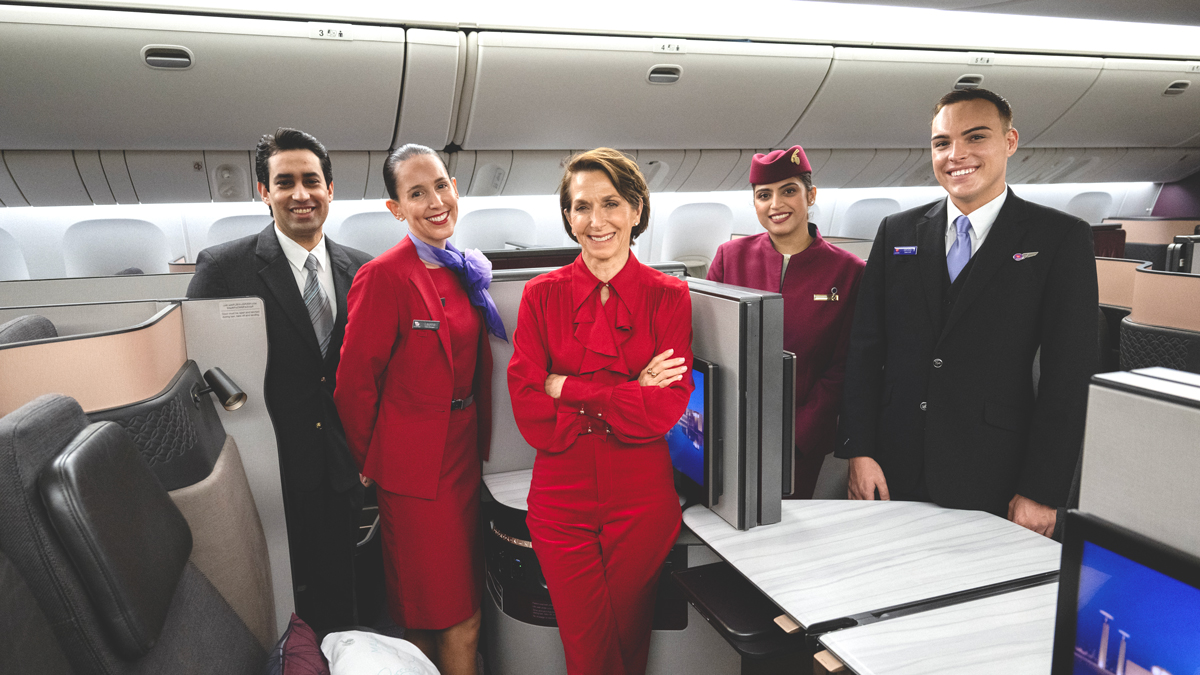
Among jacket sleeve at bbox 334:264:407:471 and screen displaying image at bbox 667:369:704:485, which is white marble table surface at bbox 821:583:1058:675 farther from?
jacket sleeve at bbox 334:264:407:471

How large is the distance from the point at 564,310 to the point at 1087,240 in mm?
1470

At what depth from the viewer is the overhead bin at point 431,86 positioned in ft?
13.0

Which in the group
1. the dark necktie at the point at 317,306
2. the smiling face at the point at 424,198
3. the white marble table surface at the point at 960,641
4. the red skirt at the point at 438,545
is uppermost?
the smiling face at the point at 424,198

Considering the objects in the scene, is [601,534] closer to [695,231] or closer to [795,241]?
[795,241]

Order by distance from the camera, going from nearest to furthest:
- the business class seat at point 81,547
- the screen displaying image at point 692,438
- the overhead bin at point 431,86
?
the business class seat at point 81,547
the screen displaying image at point 692,438
the overhead bin at point 431,86

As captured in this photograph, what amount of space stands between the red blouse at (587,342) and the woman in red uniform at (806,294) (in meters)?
0.81

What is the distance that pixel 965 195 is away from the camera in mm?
1966

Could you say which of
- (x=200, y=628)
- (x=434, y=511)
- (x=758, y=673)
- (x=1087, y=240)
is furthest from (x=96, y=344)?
(x=1087, y=240)

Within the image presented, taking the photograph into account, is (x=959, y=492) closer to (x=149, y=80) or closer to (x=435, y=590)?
(x=435, y=590)

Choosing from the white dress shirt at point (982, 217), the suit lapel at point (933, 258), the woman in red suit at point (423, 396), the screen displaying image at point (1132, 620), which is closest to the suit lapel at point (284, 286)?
the woman in red suit at point (423, 396)

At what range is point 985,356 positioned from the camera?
1.94 m

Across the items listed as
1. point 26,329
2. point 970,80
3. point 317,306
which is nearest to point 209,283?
point 317,306

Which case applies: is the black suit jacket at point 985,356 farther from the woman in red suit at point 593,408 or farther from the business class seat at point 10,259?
the business class seat at point 10,259

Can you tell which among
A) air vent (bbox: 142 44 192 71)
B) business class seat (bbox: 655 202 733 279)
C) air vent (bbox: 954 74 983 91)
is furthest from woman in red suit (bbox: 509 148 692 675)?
business class seat (bbox: 655 202 733 279)
